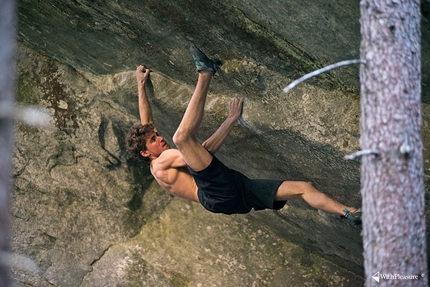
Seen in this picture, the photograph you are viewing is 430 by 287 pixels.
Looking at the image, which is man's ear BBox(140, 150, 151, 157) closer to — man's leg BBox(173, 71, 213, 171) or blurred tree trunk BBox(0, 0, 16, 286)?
man's leg BBox(173, 71, 213, 171)

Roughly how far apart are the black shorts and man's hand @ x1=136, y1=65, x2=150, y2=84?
3.44 ft

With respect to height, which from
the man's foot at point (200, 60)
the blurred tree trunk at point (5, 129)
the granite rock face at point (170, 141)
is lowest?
the granite rock face at point (170, 141)

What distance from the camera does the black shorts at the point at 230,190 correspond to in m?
5.82

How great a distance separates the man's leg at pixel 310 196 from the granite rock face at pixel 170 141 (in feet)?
0.91

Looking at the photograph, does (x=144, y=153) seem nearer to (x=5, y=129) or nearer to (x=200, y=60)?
(x=200, y=60)

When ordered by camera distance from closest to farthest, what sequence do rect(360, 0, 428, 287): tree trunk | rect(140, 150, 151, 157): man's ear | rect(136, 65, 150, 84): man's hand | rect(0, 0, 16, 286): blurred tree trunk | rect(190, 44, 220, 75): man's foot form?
1. rect(0, 0, 16, 286): blurred tree trunk
2. rect(360, 0, 428, 287): tree trunk
3. rect(190, 44, 220, 75): man's foot
4. rect(140, 150, 151, 157): man's ear
5. rect(136, 65, 150, 84): man's hand

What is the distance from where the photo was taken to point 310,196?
5.77 meters

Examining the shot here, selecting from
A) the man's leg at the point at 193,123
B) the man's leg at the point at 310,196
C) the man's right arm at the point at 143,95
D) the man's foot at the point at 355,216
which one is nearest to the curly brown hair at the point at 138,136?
the man's right arm at the point at 143,95

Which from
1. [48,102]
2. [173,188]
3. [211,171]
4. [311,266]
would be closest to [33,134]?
[48,102]

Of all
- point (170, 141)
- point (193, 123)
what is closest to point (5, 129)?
point (193, 123)

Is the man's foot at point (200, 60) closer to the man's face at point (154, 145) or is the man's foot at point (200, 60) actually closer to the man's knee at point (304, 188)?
the man's face at point (154, 145)

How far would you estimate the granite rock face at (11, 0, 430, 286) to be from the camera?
527cm

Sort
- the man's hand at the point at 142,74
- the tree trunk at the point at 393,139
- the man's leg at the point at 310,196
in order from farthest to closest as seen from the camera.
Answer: the man's hand at the point at 142,74 < the man's leg at the point at 310,196 < the tree trunk at the point at 393,139

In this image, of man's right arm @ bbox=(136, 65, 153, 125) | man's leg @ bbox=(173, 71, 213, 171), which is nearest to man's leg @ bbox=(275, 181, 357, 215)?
man's leg @ bbox=(173, 71, 213, 171)
